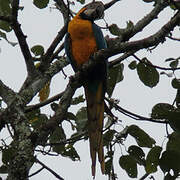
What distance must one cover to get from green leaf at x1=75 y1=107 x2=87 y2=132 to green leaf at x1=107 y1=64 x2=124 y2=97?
0.74ft

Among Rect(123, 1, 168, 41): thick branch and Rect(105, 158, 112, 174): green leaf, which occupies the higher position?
Rect(123, 1, 168, 41): thick branch

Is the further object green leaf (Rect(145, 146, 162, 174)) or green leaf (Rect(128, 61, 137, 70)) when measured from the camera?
green leaf (Rect(128, 61, 137, 70))

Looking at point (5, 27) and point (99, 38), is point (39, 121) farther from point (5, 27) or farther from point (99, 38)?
point (99, 38)

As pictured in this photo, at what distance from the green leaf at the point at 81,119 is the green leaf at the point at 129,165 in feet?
1.45

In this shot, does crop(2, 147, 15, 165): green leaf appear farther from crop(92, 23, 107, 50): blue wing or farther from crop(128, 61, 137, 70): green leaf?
crop(92, 23, 107, 50): blue wing

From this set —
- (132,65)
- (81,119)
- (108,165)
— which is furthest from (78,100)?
(108,165)

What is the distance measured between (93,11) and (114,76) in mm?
883

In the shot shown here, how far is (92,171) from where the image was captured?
2238mm

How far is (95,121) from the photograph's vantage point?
8.79 feet

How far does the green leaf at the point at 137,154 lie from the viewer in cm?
215

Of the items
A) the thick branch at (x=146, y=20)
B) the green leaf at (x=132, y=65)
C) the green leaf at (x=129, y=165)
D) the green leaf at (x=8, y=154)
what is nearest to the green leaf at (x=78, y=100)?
the green leaf at (x=132, y=65)

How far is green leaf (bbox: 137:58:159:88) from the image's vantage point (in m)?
2.47

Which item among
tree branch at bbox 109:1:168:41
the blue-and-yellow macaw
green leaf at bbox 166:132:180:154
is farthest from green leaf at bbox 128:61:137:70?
green leaf at bbox 166:132:180:154

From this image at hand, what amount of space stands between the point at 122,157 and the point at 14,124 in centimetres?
63
